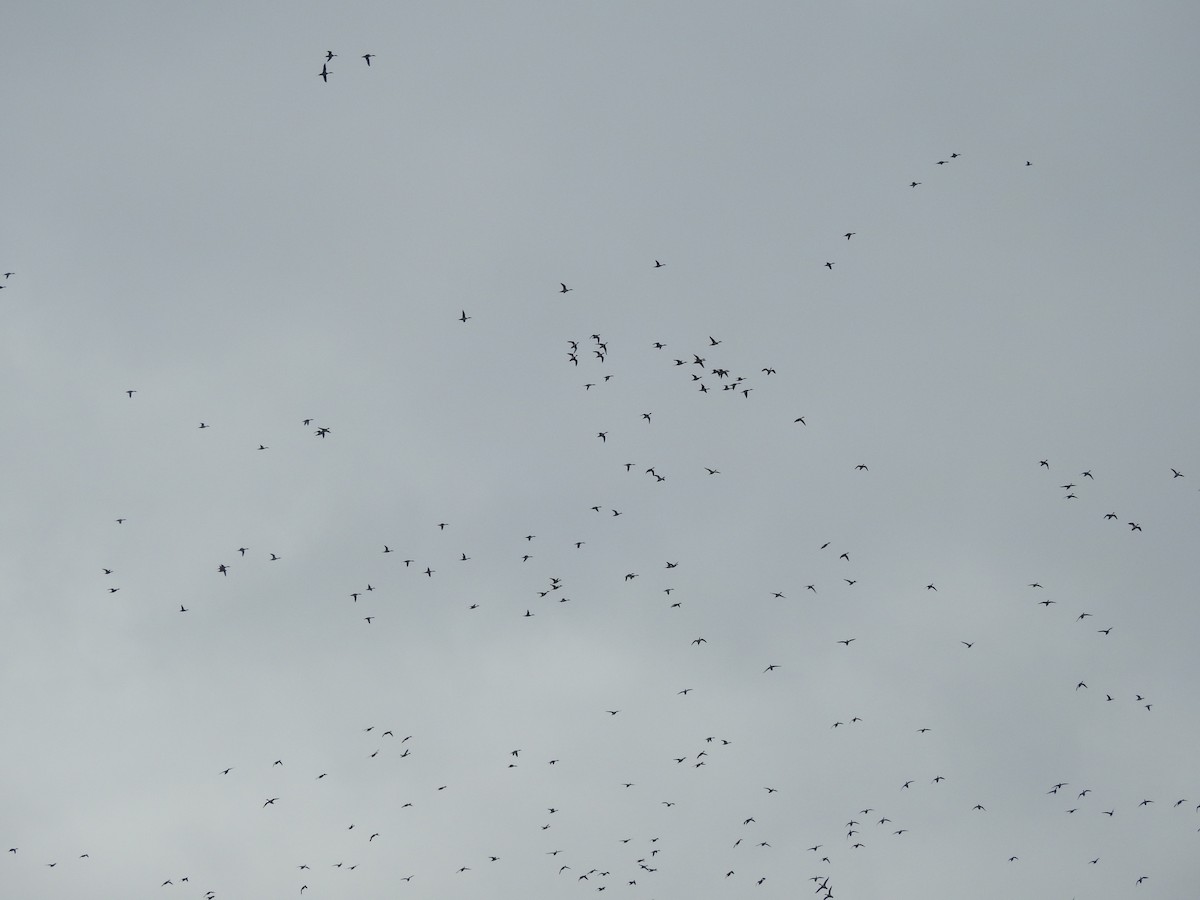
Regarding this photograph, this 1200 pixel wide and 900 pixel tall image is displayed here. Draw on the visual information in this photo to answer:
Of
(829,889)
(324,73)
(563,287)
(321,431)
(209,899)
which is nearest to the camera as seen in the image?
(324,73)

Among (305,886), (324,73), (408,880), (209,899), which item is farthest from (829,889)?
(324,73)

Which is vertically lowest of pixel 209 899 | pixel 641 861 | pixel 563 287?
pixel 641 861

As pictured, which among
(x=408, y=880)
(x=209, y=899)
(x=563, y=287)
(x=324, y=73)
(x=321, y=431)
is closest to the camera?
(x=324, y=73)

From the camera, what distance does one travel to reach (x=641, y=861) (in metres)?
128

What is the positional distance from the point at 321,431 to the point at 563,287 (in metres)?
25.0

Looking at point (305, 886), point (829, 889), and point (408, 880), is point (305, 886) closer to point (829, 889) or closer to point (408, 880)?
point (408, 880)

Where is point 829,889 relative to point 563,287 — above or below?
below

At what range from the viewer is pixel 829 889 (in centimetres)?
16700

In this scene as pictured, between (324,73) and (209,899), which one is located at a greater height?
(324,73)

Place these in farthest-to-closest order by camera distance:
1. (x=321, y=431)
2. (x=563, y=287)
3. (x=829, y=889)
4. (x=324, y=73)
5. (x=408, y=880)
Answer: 1. (x=829, y=889)
2. (x=408, y=880)
3. (x=321, y=431)
4. (x=563, y=287)
5. (x=324, y=73)

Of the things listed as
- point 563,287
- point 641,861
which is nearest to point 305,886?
point 641,861

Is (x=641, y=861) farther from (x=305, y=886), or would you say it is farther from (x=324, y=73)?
(x=324, y=73)

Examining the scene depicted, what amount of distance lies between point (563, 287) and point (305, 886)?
95.0 meters

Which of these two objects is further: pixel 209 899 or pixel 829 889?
pixel 829 889
